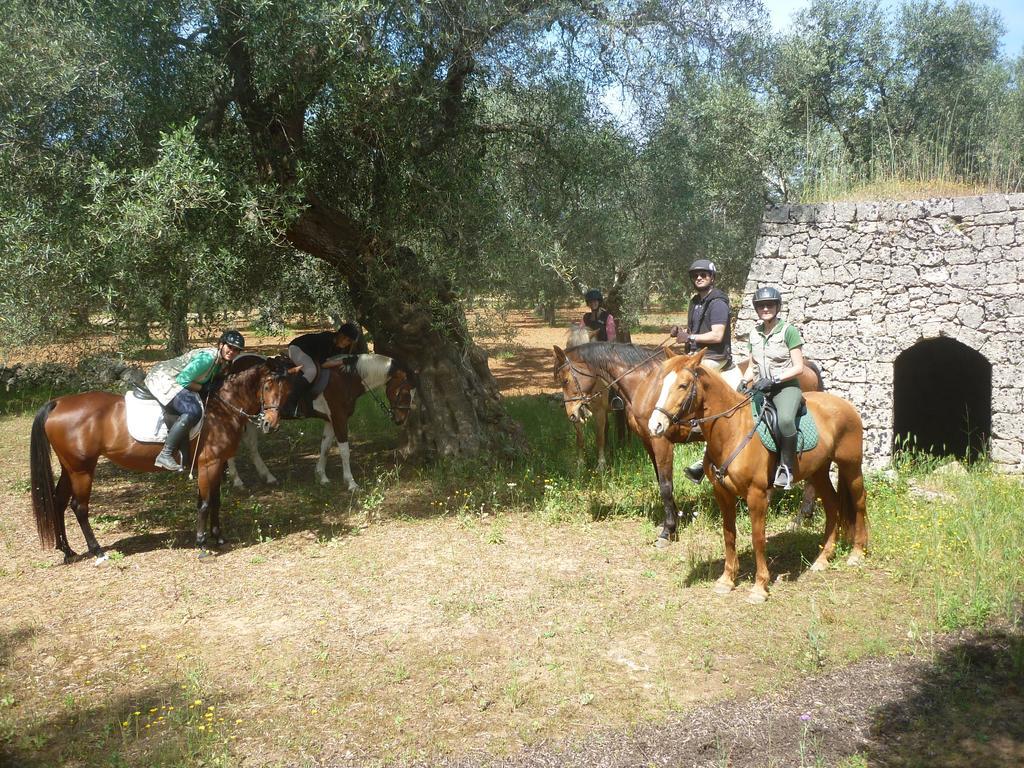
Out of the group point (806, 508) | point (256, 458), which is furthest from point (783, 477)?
point (256, 458)

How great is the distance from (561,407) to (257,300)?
23.1 ft

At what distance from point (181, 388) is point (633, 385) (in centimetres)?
499

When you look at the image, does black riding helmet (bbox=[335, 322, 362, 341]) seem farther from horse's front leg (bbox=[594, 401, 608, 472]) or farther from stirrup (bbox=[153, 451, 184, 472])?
horse's front leg (bbox=[594, 401, 608, 472])

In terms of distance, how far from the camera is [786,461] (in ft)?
21.1

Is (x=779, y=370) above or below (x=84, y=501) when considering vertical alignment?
above

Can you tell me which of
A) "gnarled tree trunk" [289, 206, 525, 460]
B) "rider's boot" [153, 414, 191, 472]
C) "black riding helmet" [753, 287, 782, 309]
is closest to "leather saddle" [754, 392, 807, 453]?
"black riding helmet" [753, 287, 782, 309]

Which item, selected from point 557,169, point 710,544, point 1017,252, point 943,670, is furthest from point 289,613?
point 1017,252

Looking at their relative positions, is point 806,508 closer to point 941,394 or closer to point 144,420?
point 941,394

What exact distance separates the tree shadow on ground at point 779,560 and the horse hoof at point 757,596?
1.63 ft

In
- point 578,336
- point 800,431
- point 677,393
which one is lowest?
point 800,431

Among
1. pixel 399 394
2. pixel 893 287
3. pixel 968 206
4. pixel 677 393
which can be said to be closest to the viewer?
pixel 677 393

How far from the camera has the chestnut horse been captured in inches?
320

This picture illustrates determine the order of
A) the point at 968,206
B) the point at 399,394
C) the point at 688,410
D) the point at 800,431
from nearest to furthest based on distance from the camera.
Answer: the point at 688,410 → the point at 800,431 → the point at 968,206 → the point at 399,394

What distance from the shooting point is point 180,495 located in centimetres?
1058
